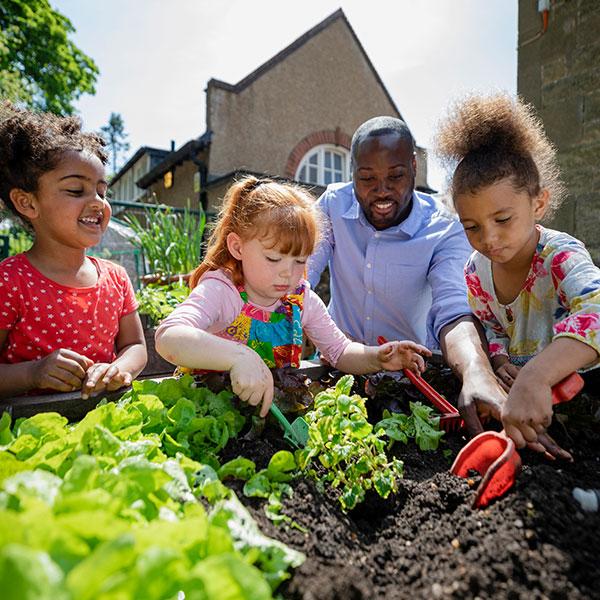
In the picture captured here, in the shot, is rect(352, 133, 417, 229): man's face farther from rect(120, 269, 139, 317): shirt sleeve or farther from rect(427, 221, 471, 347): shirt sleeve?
rect(120, 269, 139, 317): shirt sleeve

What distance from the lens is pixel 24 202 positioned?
1828 millimetres

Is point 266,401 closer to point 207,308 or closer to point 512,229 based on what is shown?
point 207,308

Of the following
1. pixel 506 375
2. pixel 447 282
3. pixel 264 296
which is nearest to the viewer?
pixel 506 375

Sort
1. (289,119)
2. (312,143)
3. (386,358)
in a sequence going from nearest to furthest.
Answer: (386,358), (289,119), (312,143)

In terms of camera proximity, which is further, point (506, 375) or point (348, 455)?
point (506, 375)

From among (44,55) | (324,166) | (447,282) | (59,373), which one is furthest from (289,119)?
(59,373)

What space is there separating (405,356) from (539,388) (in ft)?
1.70

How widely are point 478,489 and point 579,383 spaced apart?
0.46 meters

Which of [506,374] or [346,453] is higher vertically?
[506,374]

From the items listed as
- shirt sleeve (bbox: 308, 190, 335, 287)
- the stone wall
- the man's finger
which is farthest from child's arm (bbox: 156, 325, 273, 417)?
the stone wall

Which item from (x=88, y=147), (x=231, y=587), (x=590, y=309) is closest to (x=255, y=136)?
(x=88, y=147)

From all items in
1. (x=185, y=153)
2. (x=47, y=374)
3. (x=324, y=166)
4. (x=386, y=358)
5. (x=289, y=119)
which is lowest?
(x=47, y=374)

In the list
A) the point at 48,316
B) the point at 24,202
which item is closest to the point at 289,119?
the point at 24,202

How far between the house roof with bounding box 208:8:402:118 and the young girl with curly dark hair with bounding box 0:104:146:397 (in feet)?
33.6
